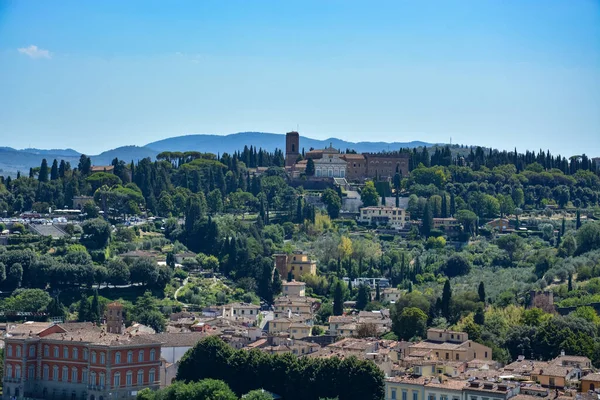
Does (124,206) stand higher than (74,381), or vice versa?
(124,206)

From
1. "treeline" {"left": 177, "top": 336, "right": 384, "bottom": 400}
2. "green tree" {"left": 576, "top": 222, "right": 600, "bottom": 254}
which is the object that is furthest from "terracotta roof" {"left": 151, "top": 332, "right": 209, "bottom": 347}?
"green tree" {"left": 576, "top": 222, "right": 600, "bottom": 254}

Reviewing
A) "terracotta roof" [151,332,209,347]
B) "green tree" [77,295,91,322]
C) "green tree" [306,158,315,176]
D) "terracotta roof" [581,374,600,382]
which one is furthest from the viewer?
"green tree" [306,158,315,176]

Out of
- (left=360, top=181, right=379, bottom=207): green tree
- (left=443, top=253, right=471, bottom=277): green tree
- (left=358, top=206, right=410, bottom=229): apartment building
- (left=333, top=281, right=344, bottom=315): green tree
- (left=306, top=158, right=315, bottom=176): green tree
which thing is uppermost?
(left=306, top=158, right=315, bottom=176): green tree

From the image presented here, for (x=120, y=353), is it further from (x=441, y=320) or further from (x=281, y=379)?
(x=441, y=320)

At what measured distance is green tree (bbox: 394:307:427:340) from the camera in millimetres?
55562

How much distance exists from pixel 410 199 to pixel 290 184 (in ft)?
36.1

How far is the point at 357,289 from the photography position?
7050 centimetres

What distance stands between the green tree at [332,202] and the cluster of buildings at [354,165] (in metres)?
8.90

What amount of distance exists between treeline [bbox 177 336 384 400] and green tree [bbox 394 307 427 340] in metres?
9.52

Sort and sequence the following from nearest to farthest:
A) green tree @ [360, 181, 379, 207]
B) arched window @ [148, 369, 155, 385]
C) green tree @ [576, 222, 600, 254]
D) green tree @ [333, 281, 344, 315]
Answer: arched window @ [148, 369, 155, 385]
green tree @ [333, 281, 344, 315]
green tree @ [576, 222, 600, 254]
green tree @ [360, 181, 379, 207]

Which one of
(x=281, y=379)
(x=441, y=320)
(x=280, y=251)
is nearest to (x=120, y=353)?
(x=281, y=379)

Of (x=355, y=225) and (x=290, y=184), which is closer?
(x=355, y=225)

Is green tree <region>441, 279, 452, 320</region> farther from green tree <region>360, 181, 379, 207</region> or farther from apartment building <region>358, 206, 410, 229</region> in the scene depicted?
green tree <region>360, 181, 379, 207</region>

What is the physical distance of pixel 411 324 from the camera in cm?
5584
